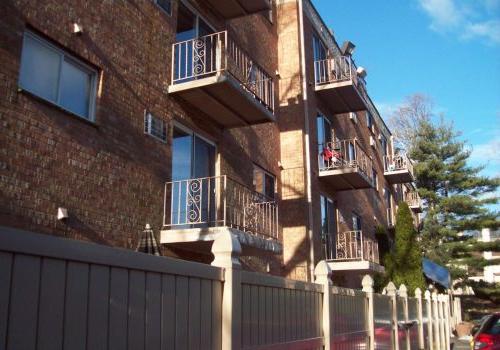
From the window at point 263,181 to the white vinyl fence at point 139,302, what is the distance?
7.04 m

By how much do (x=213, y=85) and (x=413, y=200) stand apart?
2777 centimetres

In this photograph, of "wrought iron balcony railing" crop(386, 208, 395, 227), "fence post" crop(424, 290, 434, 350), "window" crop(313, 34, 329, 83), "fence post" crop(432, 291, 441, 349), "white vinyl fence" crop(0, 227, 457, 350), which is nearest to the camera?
"white vinyl fence" crop(0, 227, 457, 350)

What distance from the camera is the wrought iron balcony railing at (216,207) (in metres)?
10.1

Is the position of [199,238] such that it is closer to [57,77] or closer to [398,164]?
[57,77]

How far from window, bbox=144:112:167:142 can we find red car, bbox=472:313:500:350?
7145 mm

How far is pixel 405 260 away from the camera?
2242 centimetres

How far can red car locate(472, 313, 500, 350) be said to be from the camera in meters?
10.6

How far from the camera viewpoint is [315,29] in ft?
64.5

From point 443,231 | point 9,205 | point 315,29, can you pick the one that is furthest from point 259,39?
point 443,231

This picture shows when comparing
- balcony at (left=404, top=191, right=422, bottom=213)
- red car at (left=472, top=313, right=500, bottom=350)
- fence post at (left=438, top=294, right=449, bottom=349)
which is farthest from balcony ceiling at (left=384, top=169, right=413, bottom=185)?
red car at (left=472, top=313, right=500, bottom=350)

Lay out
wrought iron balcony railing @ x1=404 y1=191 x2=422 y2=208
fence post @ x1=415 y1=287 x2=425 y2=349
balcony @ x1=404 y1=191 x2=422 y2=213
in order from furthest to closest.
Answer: wrought iron balcony railing @ x1=404 y1=191 x2=422 y2=208 → balcony @ x1=404 y1=191 x2=422 y2=213 → fence post @ x1=415 y1=287 x2=425 y2=349

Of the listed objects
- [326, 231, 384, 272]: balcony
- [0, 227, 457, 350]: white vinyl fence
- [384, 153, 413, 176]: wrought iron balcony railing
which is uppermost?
[384, 153, 413, 176]: wrought iron balcony railing

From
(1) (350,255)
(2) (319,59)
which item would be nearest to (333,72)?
(2) (319,59)

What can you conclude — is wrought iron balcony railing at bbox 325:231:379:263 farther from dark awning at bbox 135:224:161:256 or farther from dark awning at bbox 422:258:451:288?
dark awning at bbox 135:224:161:256
